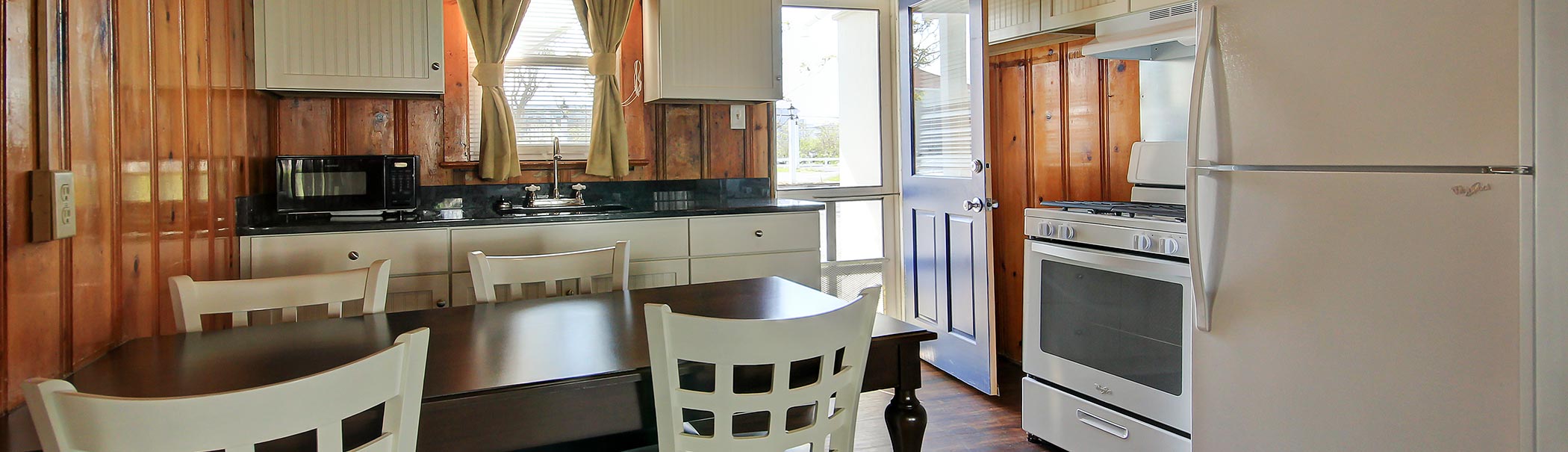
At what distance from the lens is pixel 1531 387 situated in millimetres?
1411

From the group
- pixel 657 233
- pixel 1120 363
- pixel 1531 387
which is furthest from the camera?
pixel 657 233

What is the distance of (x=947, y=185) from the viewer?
3.57 meters

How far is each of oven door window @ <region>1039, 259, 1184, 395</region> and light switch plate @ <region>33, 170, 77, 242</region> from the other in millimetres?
2317

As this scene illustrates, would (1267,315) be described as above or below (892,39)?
below

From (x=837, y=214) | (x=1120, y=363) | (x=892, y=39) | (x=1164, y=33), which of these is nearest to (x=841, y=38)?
(x=892, y=39)

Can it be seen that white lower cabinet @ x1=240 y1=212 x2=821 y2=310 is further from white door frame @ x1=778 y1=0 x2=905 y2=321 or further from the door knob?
white door frame @ x1=778 y1=0 x2=905 y2=321

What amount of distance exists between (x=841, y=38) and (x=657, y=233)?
1.43m

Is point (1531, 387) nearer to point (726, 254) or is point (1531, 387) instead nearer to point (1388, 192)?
point (1388, 192)

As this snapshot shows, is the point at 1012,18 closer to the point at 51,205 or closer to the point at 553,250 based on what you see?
the point at 553,250

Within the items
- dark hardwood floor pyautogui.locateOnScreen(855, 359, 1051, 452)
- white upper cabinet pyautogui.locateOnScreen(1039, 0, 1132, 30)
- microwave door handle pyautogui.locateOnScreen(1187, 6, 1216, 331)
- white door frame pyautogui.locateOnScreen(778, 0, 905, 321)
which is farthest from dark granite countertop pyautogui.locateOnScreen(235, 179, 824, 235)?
microwave door handle pyautogui.locateOnScreen(1187, 6, 1216, 331)

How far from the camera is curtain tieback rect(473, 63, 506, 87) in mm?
3314

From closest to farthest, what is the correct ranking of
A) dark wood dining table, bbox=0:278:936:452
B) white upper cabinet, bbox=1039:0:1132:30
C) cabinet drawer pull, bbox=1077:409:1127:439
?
dark wood dining table, bbox=0:278:936:452
cabinet drawer pull, bbox=1077:409:1127:439
white upper cabinet, bbox=1039:0:1132:30

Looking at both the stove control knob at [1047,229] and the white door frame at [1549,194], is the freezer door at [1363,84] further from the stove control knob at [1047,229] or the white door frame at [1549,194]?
the stove control knob at [1047,229]

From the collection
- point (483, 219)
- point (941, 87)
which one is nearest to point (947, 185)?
point (941, 87)
